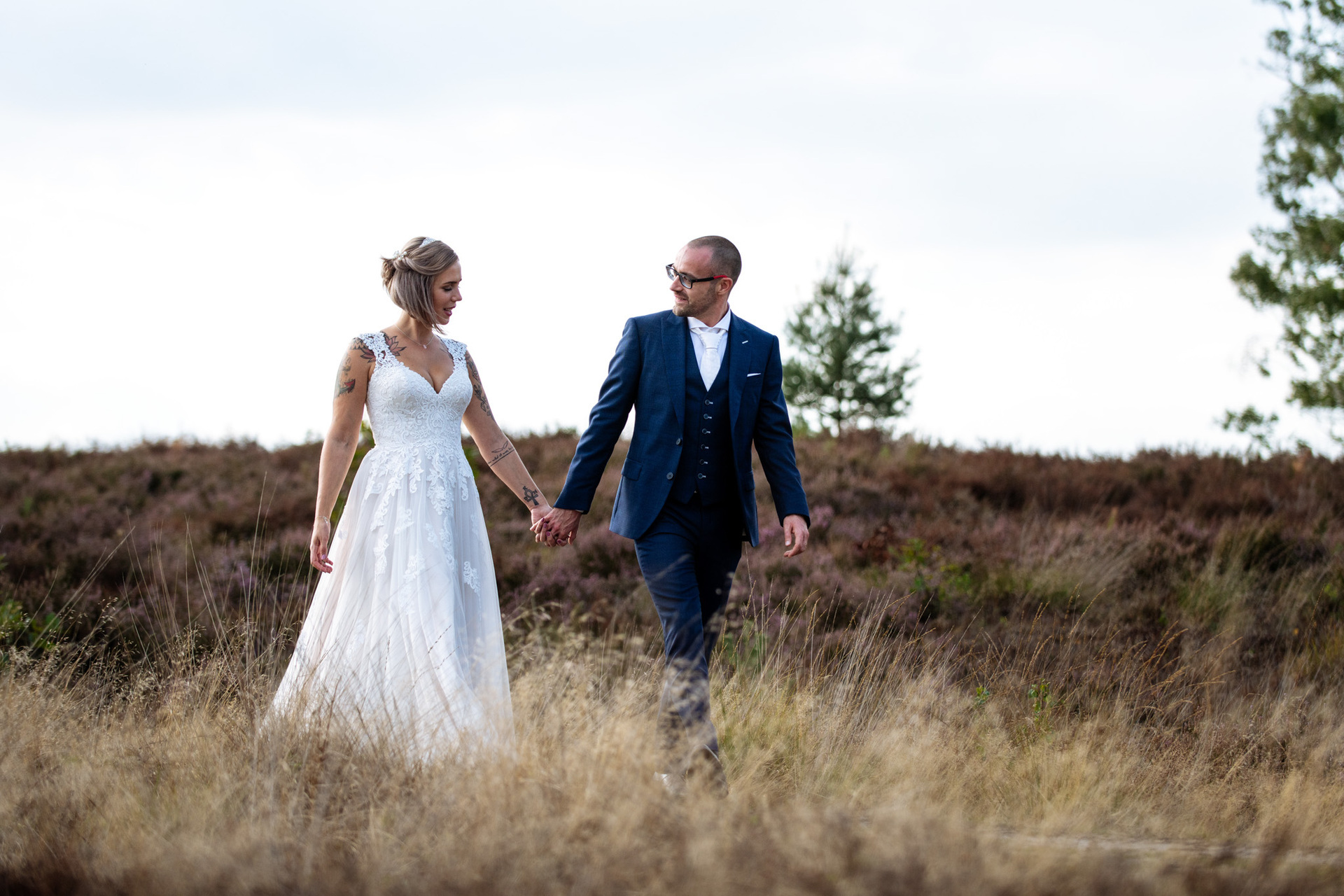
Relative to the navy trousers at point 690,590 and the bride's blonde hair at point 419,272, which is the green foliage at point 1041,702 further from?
A: the bride's blonde hair at point 419,272

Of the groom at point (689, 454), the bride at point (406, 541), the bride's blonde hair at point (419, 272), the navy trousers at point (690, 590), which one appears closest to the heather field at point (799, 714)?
the navy trousers at point (690, 590)

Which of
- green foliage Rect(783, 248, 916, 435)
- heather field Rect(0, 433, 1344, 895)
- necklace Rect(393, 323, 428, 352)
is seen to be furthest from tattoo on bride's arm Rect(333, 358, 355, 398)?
green foliage Rect(783, 248, 916, 435)

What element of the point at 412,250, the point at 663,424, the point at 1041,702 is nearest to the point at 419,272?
the point at 412,250

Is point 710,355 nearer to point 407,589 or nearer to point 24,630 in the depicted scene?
point 407,589

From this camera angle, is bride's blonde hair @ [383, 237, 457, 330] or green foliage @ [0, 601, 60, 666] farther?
green foliage @ [0, 601, 60, 666]

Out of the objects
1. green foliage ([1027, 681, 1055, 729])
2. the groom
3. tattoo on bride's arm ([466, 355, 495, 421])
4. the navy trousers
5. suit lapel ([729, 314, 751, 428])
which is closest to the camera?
the navy trousers

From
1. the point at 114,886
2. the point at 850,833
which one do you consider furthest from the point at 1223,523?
the point at 114,886

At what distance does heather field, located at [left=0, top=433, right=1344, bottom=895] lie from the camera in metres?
2.78

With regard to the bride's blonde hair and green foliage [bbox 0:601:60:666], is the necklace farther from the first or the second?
green foliage [bbox 0:601:60:666]

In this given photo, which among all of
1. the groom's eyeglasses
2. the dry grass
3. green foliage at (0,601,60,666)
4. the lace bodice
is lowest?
green foliage at (0,601,60,666)

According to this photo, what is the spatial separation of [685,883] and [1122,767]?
2.73 metres

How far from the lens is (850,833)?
108 inches

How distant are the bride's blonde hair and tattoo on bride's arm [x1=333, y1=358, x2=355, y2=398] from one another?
1.16 ft

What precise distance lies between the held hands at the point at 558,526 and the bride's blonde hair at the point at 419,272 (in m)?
1.05
